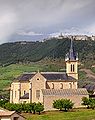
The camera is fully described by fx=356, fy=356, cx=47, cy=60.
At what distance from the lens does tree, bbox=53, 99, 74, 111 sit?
6574cm

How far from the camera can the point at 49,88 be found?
7531 centimetres

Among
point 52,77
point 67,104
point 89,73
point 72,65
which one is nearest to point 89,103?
point 67,104

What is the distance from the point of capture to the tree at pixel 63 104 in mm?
65738

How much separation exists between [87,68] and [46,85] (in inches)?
4493

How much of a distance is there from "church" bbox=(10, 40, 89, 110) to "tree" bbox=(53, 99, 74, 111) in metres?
2.61

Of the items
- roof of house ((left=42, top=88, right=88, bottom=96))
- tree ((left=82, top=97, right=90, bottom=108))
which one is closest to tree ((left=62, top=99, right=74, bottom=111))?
tree ((left=82, top=97, right=90, bottom=108))

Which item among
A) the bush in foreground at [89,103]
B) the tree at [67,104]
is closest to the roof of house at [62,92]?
the bush in foreground at [89,103]

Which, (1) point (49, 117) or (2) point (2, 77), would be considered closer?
(1) point (49, 117)

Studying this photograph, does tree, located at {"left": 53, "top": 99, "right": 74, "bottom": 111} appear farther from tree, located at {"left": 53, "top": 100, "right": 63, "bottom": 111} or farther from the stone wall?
the stone wall

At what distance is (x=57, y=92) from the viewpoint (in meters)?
71.8

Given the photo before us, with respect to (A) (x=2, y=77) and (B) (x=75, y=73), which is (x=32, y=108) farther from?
(A) (x=2, y=77)

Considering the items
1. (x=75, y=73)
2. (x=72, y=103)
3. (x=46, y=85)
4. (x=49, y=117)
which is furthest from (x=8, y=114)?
(x=75, y=73)

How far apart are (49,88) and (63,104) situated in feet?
33.4

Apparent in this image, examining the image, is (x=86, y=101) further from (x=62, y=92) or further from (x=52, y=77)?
(x=52, y=77)
